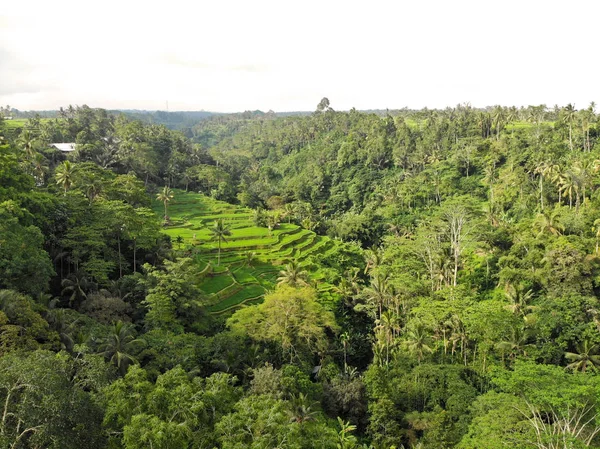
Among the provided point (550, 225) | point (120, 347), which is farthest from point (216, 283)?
point (550, 225)

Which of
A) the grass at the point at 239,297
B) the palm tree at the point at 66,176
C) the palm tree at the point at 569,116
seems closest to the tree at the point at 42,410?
the grass at the point at 239,297

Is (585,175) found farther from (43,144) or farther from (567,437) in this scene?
(43,144)

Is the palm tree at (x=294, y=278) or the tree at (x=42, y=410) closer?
the tree at (x=42, y=410)

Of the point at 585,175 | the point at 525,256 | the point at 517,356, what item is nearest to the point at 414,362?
the point at 517,356

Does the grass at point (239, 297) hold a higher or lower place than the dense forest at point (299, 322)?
lower

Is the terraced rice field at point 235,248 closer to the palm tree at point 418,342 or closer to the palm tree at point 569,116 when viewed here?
the palm tree at point 418,342

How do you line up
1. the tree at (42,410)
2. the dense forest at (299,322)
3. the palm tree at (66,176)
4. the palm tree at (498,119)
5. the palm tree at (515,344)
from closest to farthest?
the tree at (42,410) < the dense forest at (299,322) < the palm tree at (515,344) < the palm tree at (66,176) < the palm tree at (498,119)
